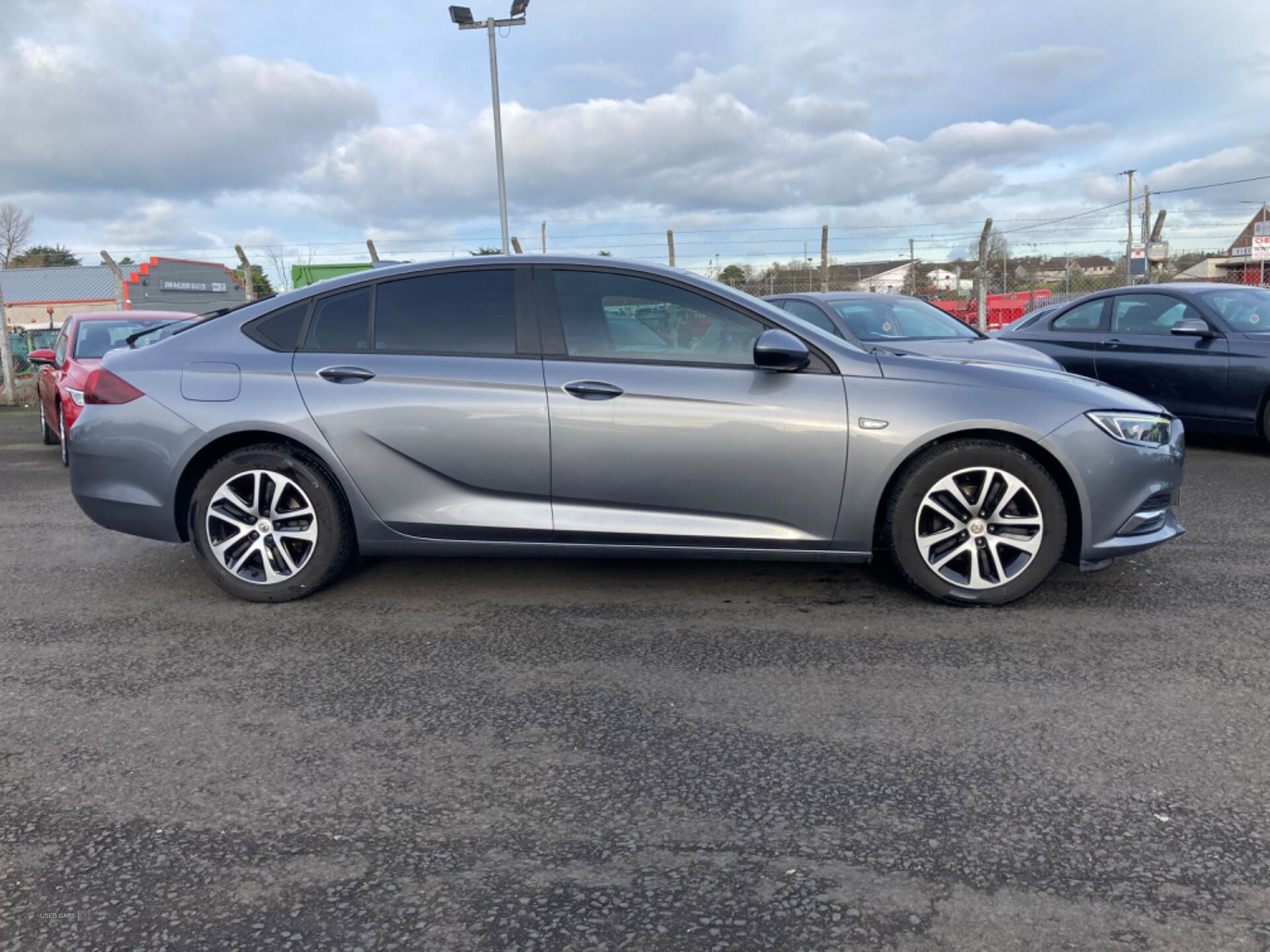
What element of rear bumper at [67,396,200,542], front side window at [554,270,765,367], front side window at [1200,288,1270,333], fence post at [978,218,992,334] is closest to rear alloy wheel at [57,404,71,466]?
rear bumper at [67,396,200,542]

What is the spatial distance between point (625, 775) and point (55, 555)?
4184mm

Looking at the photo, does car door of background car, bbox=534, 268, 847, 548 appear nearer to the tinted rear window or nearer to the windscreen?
the tinted rear window

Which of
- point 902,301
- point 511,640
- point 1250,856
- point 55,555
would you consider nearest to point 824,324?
point 902,301

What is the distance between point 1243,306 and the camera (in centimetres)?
846

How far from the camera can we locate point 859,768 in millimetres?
2727

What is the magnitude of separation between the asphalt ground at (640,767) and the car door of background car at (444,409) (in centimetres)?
48

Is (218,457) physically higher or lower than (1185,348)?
lower

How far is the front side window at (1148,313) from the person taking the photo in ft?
28.2

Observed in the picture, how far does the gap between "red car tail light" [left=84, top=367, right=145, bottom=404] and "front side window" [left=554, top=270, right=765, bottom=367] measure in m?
1.98

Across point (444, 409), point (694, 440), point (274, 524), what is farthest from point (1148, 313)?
point (274, 524)

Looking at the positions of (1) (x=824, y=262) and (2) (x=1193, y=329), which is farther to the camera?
(1) (x=824, y=262)

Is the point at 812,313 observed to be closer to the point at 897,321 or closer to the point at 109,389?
the point at 897,321

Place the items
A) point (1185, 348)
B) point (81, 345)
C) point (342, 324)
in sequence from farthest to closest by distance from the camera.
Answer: point (81, 345) → point (1185, 348) → point (342, 324)

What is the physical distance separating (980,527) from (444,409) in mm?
2339
